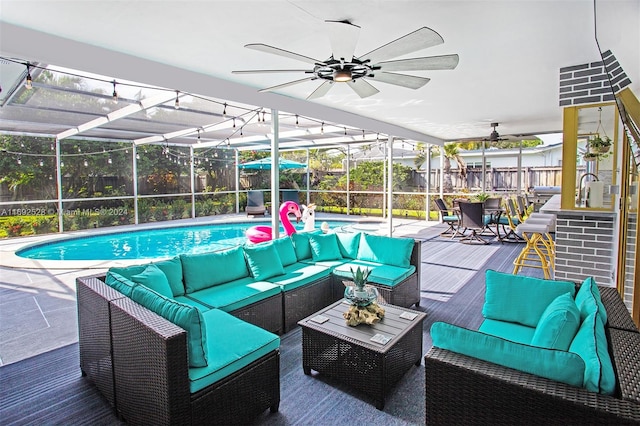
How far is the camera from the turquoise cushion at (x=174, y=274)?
3.25 m

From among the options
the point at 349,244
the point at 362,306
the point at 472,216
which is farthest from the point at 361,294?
the point at 472,216

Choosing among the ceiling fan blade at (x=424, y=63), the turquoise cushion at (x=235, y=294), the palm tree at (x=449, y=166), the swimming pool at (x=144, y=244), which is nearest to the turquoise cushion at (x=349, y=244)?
the turquoise cushion at (x=235, y=294)

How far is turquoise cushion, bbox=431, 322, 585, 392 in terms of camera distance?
1.59 meters

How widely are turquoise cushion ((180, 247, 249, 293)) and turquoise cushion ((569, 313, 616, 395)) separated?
2873 millimetres

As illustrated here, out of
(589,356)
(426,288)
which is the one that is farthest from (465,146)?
(589,356)

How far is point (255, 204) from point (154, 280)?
10254 mm

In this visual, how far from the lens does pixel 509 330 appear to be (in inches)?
106

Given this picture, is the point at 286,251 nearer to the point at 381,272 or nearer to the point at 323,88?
the point at 381,272

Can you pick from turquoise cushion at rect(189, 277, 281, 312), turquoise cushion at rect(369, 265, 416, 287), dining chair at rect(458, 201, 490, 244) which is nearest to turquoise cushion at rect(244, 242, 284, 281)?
turquoise cushion at rect(189, 277, 281, 312)

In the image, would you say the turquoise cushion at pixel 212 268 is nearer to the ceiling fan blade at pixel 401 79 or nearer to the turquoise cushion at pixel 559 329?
the ceiling fan blade at pixel 401 79

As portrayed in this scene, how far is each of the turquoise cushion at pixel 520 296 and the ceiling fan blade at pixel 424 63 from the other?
1.67 m

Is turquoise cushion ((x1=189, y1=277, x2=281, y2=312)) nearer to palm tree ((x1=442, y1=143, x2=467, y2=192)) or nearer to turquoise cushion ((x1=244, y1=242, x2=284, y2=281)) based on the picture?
turquoise cushion ((x1=244, y1=242, x2=284, y2=281))

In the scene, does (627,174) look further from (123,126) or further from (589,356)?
(123,126)

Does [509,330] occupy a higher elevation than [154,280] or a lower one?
lower
